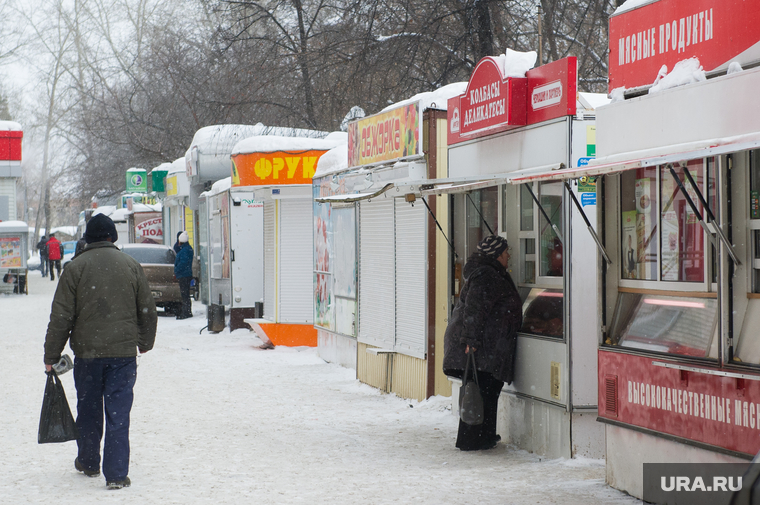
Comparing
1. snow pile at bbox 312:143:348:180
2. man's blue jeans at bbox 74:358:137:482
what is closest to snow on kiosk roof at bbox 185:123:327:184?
snow pile at bbox 312:143:348:180

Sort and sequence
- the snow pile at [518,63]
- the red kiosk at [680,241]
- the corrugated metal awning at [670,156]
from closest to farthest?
1. the corrugated metal awning at [670,156]
2. the red kiosk at [680,241]
3. the snow pile at [518,63]

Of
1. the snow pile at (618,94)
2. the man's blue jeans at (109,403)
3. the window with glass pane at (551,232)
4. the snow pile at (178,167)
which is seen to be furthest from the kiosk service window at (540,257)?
the snow pile at (178,167)

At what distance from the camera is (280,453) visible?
7082 millimetres

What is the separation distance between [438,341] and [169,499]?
3.81 meters

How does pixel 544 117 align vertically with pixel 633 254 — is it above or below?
above

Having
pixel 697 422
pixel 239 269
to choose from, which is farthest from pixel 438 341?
pixel 239 269

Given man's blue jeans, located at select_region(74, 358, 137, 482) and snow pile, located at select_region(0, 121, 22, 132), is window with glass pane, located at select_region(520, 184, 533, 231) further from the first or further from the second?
snow pile, located at select_region(0, 121, 22, 132)

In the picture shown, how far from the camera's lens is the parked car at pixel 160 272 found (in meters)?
19.7

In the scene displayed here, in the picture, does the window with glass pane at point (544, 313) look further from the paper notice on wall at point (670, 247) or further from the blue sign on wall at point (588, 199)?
the paper notice on wall at point (670, 247)

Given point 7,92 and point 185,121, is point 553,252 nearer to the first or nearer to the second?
point 185,121

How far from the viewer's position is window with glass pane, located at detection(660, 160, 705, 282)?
17.2ft

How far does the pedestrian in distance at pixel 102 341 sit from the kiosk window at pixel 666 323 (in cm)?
307

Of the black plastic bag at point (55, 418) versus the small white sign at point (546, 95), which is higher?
the small white sign at point (546, 95)

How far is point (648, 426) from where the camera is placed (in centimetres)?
536
